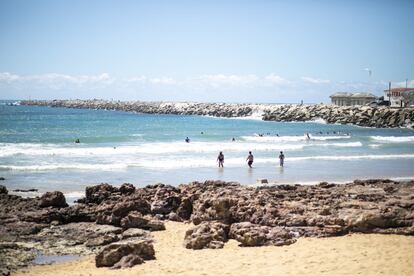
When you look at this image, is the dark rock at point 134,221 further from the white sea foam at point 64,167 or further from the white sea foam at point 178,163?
the white sea foam at point 64,167

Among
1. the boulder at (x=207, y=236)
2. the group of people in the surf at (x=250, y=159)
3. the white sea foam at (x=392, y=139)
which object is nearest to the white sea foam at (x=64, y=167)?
the group of people in the surf at (x=250, y=159)

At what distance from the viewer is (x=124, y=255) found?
10312mm

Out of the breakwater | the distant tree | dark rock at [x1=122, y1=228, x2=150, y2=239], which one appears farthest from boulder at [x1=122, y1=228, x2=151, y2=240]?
the distant tree

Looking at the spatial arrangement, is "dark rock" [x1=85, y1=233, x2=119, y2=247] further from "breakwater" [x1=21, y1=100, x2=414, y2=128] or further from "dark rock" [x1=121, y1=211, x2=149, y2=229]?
"breakwater" [x1=21, y1=100, x2=414, y2=128]

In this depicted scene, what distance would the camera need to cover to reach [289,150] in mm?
40500

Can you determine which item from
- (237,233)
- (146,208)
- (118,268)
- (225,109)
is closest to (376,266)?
(237,233)

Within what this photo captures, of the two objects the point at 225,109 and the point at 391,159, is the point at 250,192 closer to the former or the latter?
the point at 391,159

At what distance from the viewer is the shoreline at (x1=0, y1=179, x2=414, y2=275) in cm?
1115

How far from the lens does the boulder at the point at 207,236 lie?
441 inches

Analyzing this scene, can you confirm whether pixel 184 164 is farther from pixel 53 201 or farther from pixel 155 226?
pixel 155 226

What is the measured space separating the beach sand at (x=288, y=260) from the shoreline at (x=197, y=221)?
8 cm

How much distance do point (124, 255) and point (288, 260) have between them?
3544 millimetres

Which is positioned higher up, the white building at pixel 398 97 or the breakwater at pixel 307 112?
the white building at pixel 398 97

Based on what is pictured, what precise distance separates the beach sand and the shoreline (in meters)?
0.08
